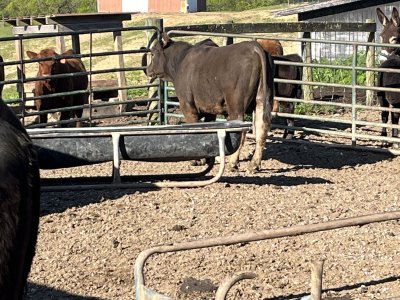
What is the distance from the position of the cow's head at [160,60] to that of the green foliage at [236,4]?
1642 inches

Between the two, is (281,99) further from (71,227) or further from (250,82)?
(71,227)

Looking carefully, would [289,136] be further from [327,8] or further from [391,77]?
[327,8]

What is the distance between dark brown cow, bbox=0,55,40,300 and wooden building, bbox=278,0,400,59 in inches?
729

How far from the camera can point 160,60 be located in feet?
43.3

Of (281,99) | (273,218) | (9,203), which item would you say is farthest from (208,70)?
(9,203)

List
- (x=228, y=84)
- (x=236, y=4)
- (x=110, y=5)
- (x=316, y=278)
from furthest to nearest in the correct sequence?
(x=236, y=4) → (x=110, y=5) → (x=228, y=84) → (x=316, y=278)

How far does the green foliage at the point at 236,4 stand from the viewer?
55.0m

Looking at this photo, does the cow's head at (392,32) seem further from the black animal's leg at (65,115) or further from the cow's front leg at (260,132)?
the black animal's leg at (65,115)

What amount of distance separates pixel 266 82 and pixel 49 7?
160ft

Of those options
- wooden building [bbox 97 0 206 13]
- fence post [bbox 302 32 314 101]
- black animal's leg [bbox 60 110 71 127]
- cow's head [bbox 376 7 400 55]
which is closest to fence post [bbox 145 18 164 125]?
black animal's leg [bbox 60 110 71 127]

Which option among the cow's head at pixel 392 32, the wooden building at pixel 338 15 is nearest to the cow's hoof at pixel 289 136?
the cow's head at pixel 392 32

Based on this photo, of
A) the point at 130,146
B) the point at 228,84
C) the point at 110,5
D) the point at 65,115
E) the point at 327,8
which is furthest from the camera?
the point at 110,5

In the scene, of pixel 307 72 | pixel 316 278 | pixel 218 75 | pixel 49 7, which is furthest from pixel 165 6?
pixel 316 278

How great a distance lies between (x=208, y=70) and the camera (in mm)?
11797
